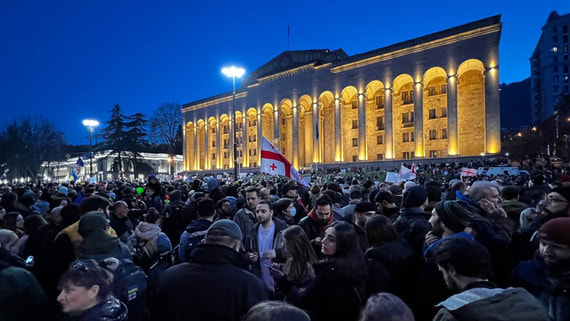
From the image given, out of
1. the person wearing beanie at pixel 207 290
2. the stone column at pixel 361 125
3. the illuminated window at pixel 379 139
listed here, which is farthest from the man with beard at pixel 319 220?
the illuminated window at pixel 379 139

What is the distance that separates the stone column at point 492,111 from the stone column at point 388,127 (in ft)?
32.3

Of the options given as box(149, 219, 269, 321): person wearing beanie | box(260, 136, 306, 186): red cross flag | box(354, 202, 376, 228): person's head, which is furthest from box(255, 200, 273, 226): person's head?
box(260, 136, 306, 186): red cross flag

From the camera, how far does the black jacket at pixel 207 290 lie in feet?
7.99

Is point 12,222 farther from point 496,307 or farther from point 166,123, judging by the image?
point 166,123

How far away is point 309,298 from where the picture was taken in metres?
2.81

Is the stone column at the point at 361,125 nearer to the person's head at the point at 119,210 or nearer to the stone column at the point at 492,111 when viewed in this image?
the stone column at the point at 492,111

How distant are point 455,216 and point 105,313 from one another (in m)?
3.11

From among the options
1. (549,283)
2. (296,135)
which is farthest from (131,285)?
(296,135)

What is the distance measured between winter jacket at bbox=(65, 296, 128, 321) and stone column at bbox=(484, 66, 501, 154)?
38.1 m

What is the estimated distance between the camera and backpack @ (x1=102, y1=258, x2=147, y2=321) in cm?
301

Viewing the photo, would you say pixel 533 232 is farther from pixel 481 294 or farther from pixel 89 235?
pixel 89 235

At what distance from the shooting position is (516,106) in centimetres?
12206

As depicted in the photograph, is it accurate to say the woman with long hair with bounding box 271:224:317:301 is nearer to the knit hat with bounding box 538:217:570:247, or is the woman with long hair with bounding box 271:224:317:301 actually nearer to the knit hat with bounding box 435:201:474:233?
the knit hat with bounding box 435:201:474:233

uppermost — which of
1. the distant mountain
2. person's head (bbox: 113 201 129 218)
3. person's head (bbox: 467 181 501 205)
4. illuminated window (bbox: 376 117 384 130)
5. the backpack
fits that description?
the distant mountain
